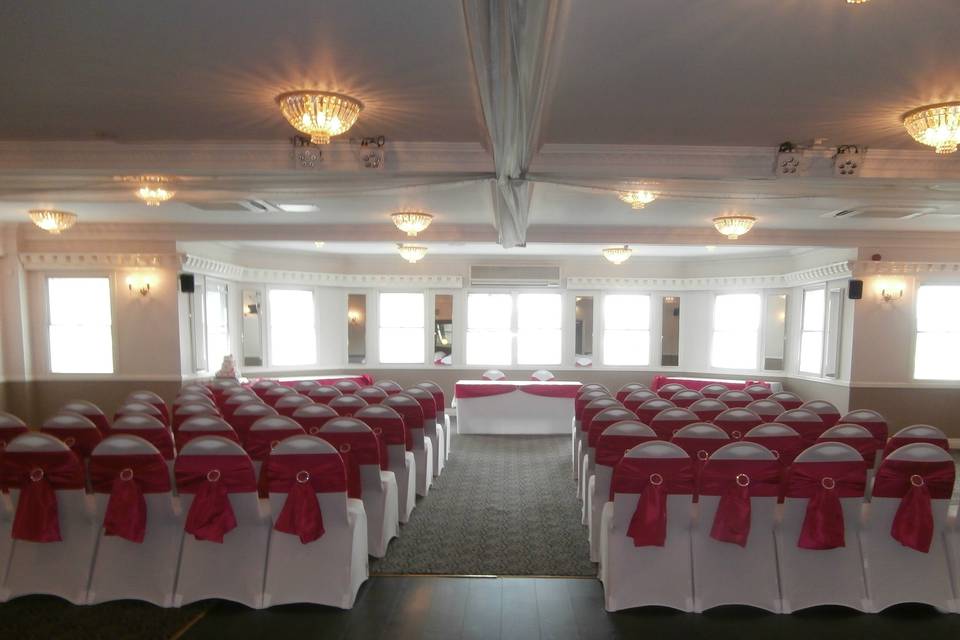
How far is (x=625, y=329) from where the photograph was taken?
11.4 metres

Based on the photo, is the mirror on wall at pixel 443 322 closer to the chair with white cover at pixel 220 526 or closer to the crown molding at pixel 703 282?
the crown molding at pixel 703 282

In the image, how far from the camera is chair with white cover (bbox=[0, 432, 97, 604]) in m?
→ 3.15

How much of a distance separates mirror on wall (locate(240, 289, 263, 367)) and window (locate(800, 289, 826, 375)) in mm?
10176

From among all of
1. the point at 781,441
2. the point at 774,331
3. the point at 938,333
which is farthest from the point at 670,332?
the point at 781,441

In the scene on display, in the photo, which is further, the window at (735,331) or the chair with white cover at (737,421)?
the window at (735,331)

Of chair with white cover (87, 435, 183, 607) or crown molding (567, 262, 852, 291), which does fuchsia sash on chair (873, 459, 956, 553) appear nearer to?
chair with white cover (87, 435, 183, 607)

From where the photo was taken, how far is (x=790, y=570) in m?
3.25

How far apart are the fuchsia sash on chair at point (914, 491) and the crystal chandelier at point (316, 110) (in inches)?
155

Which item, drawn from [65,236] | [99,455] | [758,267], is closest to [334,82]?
[99,455]

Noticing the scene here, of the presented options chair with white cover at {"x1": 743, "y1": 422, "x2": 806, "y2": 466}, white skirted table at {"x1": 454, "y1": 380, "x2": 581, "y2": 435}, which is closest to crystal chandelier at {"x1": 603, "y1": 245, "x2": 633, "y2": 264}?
white skirted table at {"x1": 454, "y1": 380, "x2": 581, "y2": 435}

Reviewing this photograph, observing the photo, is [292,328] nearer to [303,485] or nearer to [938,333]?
[303,485]

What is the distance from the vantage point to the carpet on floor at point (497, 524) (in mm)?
3846

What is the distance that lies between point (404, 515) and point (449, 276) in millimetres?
6992

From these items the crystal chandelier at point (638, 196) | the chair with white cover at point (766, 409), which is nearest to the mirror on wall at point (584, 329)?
the chair with white cover at point (766, 409)
